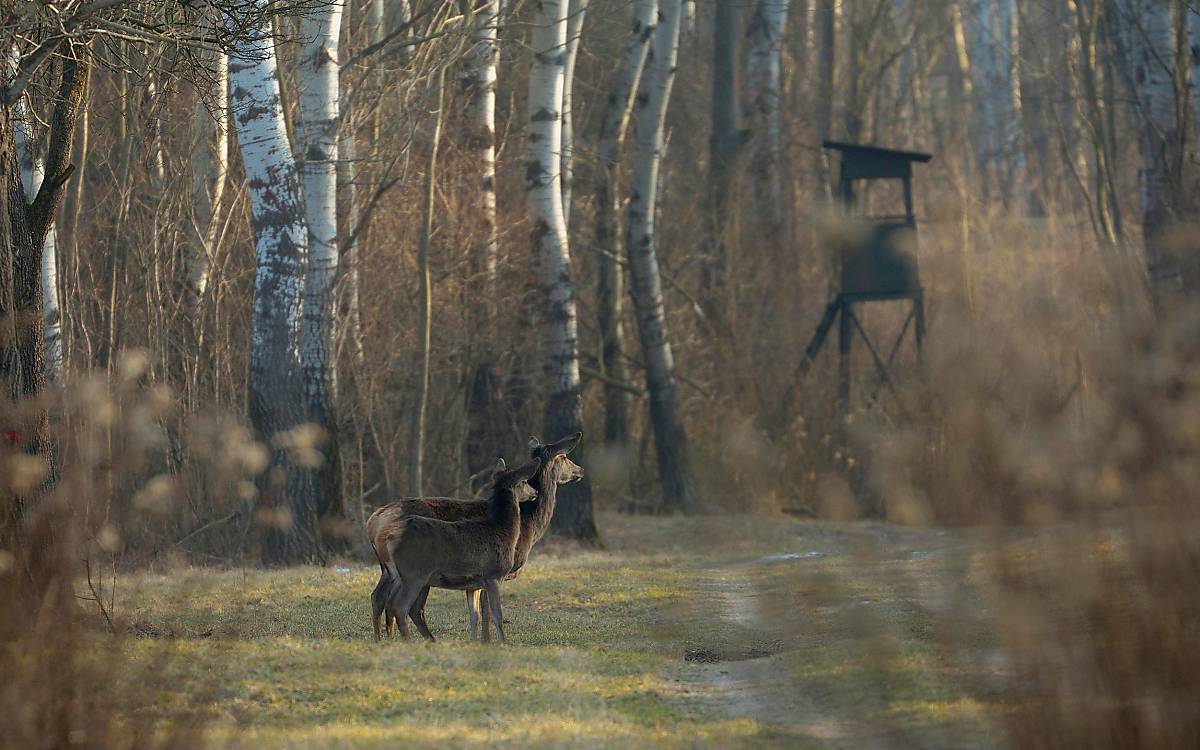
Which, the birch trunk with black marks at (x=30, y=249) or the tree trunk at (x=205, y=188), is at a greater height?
the tree trunk at (x=205, y=188)

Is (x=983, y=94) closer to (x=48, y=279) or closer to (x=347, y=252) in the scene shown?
(x=347, y=252)

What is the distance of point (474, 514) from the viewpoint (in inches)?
512

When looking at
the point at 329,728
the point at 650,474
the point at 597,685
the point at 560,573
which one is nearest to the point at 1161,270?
the point at 560,573

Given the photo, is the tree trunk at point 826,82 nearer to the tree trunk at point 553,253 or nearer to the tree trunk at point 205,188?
the tree trunk at point 553,253

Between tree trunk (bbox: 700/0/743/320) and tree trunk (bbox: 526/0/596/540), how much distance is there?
924 cm

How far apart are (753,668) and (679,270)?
66.2 ft

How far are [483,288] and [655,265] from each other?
362 centimetres

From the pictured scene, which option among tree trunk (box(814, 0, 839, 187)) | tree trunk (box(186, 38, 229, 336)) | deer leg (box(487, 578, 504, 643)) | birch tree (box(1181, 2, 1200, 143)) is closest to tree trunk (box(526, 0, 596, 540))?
tree trunk (box(186, 38, 229, 336))

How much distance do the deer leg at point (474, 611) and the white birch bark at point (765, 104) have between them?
67.0 ft

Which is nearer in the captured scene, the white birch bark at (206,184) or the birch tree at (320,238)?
the birch tree at (320,238)

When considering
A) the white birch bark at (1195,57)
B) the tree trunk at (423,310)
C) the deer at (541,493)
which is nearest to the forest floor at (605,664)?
the deer at (541,493)

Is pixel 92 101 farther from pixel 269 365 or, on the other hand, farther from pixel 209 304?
pixel 269 365

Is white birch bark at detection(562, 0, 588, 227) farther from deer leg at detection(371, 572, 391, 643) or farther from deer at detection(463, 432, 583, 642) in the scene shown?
deer leg at detection(371, 572, 391, 643)

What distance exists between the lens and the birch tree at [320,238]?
61.7 ft
